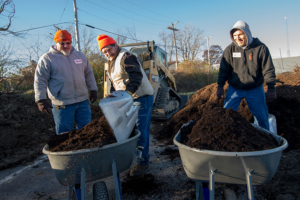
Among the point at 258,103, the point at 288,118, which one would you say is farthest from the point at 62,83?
the point at 288,118

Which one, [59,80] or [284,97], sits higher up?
[59,80]

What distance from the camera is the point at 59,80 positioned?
2.66 meters

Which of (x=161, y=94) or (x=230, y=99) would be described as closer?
(x=230, y=99)

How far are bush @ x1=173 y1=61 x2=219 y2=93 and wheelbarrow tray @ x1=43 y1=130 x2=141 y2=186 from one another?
685 inches

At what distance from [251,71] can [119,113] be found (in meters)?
2.01

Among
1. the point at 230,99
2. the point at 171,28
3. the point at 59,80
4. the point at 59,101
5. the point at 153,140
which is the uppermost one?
the point at 171,28

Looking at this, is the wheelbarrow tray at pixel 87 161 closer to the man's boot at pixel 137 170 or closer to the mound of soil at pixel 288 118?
the man's boot at pixel 137 170

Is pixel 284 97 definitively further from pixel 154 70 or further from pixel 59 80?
pixel 59 80

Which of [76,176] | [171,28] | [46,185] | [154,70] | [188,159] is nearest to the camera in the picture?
[188,159]

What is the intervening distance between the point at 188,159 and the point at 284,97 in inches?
181

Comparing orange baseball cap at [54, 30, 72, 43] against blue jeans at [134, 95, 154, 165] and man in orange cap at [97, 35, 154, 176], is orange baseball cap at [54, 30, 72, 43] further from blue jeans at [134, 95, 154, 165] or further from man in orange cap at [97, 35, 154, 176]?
blue jeans at [134, 95, 154, 165]

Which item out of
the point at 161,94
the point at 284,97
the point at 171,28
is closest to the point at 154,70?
the point at 161,94

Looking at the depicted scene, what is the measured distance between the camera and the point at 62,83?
2678mm

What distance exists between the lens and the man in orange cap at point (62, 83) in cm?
258
